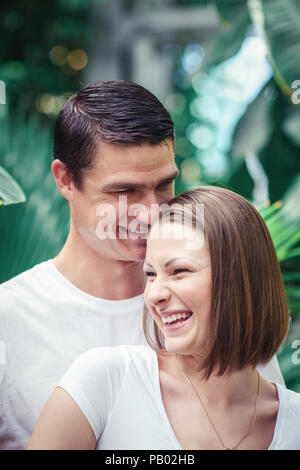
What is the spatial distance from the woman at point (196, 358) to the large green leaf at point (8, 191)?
0.43 metres

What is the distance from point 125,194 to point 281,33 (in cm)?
116

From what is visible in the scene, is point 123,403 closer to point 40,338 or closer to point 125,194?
point 40,338

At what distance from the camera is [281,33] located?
2.08 m

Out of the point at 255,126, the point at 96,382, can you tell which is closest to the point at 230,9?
the point at 255,126

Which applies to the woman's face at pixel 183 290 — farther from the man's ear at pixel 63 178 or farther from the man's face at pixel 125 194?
the man's ear at pixel 63 178

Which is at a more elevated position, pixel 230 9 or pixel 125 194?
pixel 230 9

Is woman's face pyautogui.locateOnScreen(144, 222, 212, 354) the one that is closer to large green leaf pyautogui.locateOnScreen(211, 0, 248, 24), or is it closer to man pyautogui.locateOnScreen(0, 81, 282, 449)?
man pyautogui.locateOnScreen(0, 81, 282, 449)

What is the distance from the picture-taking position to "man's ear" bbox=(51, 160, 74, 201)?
4.48ft

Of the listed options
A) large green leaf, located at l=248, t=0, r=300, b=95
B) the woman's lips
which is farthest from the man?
large green leaf, located at l=248, t=0, r=300, b=95

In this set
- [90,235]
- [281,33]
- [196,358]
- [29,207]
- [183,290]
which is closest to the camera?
[183,290]

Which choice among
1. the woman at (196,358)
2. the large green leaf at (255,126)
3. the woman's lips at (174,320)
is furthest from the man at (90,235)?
the large green leaf at (255,126)

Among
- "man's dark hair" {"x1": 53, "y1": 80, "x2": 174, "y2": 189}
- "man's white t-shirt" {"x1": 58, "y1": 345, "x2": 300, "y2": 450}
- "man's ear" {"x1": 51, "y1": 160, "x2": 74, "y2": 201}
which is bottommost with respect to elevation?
"man's white t-shirt" {"x1": 58, "y1": 345, "x2": 300, "y2": 450}

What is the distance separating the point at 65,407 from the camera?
43.3 inches

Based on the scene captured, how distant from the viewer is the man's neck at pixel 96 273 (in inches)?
54.5
